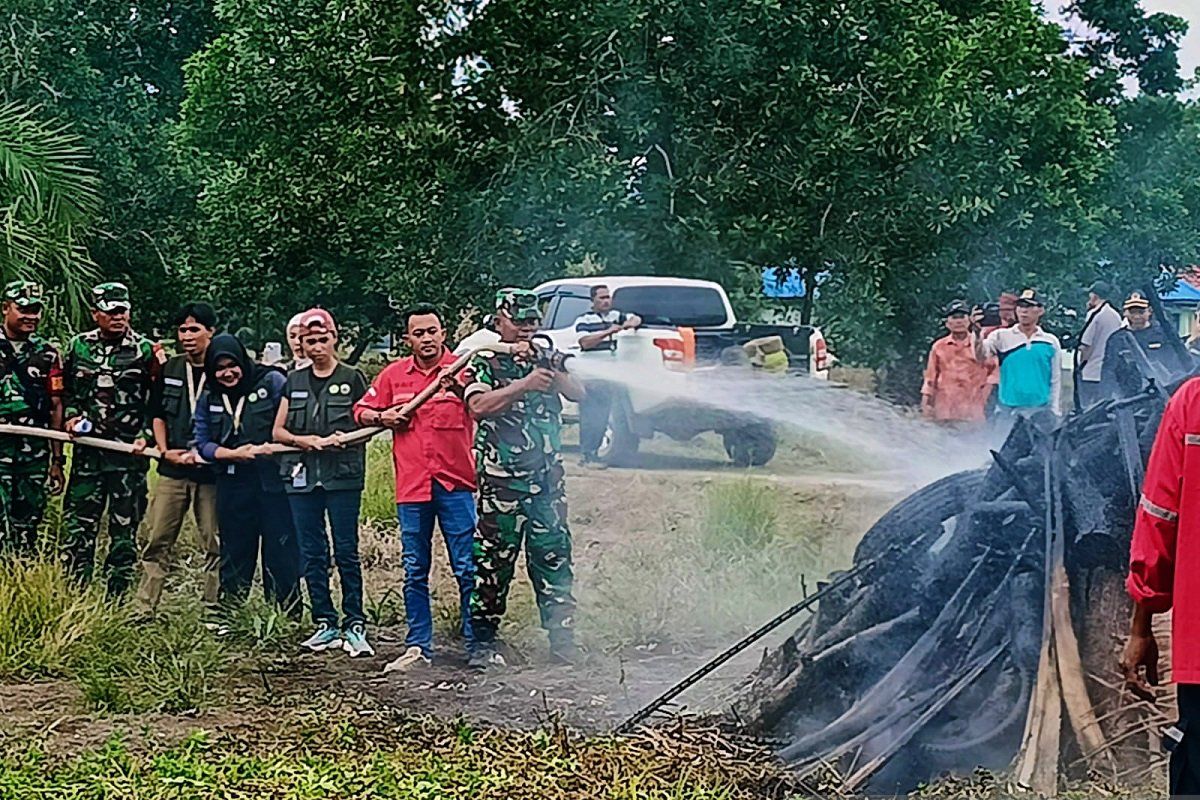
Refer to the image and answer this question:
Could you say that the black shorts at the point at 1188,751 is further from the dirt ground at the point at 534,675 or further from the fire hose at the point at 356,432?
the fire hose at the point at 356,432

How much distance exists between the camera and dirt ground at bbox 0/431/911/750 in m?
5.48

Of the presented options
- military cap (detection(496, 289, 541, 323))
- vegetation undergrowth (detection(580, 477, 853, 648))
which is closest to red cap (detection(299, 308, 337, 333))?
military cap (detection(496, 289, 541, 323))

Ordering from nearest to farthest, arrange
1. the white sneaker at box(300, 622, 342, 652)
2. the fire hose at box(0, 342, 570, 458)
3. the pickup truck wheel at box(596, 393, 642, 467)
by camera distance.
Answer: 1. the fire hose at box(0, 342, 570, 458)
2. the white sneaker at box(300, 622, 342, 652)
3. the pickup truck wheel at box(596, 393, 642, 467)

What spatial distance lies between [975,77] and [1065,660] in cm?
656

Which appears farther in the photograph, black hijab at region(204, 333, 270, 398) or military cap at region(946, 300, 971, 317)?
military cap at region(946, 300, 971, 317)

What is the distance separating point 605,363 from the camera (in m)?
7.87

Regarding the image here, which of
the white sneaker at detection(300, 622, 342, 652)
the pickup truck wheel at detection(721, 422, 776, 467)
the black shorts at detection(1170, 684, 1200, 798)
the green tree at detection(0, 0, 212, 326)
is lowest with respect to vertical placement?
the white sneaker at detection(300, 622, 342, 652)

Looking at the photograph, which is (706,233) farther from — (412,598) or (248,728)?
(248,728)

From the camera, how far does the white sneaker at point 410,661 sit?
6.27 m

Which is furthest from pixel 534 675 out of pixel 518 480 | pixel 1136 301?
pixel 1136 301

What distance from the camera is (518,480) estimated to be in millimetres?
6316

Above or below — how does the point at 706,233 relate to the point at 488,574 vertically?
above

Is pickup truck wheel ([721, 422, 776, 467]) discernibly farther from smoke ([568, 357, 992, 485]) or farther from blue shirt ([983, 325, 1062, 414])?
blue shirt ([983, 325, 1062, 414])

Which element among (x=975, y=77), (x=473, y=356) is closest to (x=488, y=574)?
(x=473, y=356)
